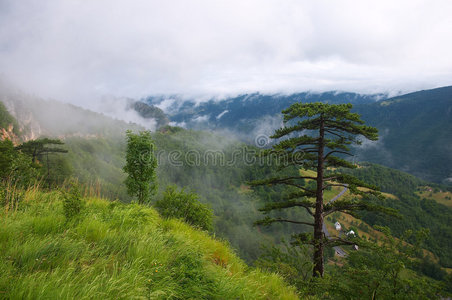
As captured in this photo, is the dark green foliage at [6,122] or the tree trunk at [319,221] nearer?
the tree trunk at [319,221]

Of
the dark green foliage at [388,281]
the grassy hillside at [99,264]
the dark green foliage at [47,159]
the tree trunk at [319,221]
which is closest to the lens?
the grassy hillside at [99,264]

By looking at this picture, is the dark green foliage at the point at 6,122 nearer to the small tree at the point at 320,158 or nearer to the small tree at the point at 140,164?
the small tree at the point at 140,164

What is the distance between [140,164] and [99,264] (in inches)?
638

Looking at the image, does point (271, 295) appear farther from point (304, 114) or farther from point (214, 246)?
point (304, 114)

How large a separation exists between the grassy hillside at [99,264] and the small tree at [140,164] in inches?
520

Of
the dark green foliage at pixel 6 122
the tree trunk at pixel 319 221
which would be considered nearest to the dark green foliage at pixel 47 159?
the tree trunk at pixel 319 221

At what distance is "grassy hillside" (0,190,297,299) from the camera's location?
2676 mm

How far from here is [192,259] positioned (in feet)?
13.8

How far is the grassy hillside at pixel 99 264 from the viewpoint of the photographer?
268 centimetres

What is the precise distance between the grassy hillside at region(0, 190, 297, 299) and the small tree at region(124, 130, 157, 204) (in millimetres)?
13214

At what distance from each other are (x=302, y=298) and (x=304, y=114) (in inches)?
330

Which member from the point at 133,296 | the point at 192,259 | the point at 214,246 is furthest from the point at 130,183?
the point at 133,296

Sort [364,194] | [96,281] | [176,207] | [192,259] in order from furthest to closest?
[176,207] < [364,194] < [192,259] < [96,281]

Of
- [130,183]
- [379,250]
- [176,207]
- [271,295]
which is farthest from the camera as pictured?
[176,207]
